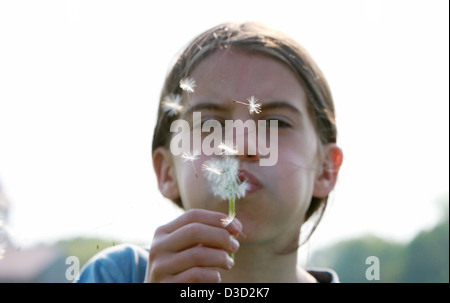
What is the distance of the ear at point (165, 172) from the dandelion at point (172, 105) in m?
0.11

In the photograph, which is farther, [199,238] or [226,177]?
[226,177]

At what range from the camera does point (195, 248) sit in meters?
1.03

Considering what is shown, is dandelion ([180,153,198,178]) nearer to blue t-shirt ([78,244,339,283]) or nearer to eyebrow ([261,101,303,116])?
eyebrow ([261,101,303,116])

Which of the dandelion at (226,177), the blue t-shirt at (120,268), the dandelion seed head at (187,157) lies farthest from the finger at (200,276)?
the blue t-shirt at (120,268)

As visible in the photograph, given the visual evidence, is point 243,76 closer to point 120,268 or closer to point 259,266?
point 259,266

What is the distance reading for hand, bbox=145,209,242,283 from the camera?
1.00 m

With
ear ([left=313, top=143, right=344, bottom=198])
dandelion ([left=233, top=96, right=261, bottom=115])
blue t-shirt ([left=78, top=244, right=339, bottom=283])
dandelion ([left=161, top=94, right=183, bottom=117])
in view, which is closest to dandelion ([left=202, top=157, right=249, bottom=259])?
dandelion ([left=233, top=96, right=261, bottom=115])

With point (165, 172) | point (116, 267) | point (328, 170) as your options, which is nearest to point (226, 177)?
point (165, 172)

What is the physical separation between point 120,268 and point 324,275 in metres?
0.67

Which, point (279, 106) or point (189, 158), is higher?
point (279, 106)

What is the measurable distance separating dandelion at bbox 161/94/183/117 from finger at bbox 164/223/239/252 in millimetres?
409
